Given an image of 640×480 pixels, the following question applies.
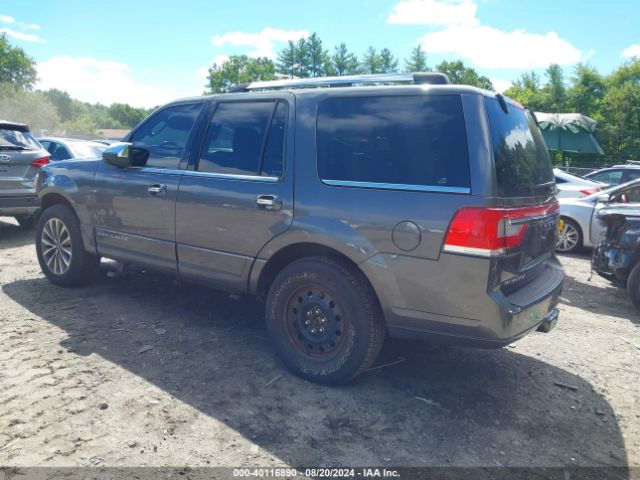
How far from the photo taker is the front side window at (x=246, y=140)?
12.3 ft

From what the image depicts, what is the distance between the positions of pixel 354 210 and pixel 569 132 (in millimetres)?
27056

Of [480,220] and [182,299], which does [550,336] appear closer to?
[480,220]

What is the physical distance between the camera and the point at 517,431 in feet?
10.2

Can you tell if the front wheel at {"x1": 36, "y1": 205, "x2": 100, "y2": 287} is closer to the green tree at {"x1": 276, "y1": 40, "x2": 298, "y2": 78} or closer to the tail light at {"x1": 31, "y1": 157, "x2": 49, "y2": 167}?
the tail light at {"x1": 31, "y1": 157, "x2": 49, "y2": 167}

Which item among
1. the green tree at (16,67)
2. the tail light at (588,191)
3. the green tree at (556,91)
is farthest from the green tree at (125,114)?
the tail light at (588,191)

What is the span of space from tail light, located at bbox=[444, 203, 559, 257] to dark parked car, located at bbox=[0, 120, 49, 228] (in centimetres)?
693

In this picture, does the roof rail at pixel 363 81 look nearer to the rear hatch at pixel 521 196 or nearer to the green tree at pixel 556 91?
the rear hatch at pixel 521 196

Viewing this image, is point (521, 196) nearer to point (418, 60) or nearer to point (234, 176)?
point (234, 176)

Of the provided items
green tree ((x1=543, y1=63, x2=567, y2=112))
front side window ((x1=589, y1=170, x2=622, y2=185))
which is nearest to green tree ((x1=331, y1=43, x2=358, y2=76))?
green tree ((x1=543, y1=63, x2=567, y2=112))

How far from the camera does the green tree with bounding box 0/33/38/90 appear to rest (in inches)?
2719

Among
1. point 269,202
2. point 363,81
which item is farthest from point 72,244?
point 363,81

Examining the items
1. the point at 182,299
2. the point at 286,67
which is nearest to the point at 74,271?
the point at 182,299

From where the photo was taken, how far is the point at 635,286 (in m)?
5.79

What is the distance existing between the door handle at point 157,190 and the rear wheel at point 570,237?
7571 mm
